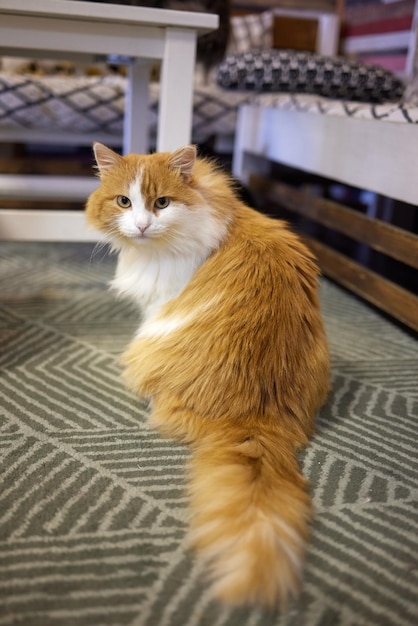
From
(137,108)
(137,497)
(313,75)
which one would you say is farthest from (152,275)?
(313,75)

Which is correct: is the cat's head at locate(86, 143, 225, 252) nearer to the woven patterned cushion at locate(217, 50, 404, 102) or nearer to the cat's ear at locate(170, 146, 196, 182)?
the cat's ear at locate(170, 146, 196, 182)

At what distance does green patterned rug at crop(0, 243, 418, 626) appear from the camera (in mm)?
650

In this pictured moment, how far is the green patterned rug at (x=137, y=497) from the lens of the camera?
2.13ft

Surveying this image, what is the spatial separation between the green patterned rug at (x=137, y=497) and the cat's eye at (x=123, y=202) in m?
0.38

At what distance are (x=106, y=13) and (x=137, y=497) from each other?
41.6 inches

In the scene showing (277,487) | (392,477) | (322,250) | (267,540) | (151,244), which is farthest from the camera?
(322,250)

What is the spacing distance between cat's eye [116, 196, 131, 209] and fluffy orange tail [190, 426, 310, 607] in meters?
0.46

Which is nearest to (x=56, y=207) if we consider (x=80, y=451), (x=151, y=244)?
(x=151, y=244)

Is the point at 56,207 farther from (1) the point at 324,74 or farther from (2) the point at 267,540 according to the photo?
Result: (2) the point at 267,540

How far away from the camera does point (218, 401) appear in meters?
0.95

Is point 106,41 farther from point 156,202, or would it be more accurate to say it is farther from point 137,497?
point 137,497

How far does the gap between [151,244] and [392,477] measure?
58 centimetres

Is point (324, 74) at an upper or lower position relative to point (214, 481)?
upper

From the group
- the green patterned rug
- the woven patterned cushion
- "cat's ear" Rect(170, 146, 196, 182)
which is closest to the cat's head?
"cat's ear" Rect(170, 146, 196, 182)
